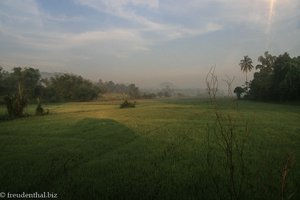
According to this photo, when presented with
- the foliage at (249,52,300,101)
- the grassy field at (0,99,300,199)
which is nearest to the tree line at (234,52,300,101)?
the foliage at (249,52,300,101)

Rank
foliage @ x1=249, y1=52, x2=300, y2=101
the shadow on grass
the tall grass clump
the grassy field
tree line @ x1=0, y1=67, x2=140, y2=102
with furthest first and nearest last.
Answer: tree line @ x1=0, y1=67, x2=140, y2=102 < foliage @ x1=249, y1=52, x2=300, y2=101 < the shadow on grass < the grassy field < the tall grass clump

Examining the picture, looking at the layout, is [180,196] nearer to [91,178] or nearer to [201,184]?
[201,184]

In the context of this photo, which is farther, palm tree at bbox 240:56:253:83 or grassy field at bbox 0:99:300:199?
palm tree at bbox 240:56:253:83

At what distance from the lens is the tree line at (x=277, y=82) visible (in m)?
54.6

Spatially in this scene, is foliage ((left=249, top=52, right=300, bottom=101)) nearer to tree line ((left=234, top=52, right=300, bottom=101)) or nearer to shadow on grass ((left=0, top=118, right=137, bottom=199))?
tree line ((left=234, top=52, right=300, bottom=101))

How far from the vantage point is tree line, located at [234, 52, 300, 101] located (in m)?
54.6

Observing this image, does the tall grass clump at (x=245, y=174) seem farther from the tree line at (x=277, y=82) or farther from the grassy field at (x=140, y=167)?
the tree line at (x=277, y=82)

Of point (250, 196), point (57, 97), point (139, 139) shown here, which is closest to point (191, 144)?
point (139, 139)

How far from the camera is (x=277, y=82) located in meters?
61.3

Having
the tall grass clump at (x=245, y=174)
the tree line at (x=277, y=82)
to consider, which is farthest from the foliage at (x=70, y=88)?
the tall grass clump at (x=245, y=174)

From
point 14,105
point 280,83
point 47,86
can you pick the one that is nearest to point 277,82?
point 280,83

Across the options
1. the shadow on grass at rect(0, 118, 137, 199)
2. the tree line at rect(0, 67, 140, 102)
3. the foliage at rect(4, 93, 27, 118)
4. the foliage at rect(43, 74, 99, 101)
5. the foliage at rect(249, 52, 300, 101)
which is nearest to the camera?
the shadow on grass at rect(0, 118, 137, 199)

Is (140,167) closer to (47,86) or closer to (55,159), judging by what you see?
(55,159)

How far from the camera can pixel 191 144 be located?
14719 mm
